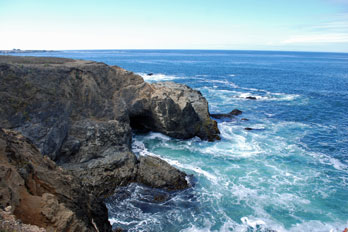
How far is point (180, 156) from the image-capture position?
25.1 m

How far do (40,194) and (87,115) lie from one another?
15.1 meters

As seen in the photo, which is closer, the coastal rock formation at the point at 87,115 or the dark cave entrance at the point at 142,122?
the coastal rock formation at the point at 87,115

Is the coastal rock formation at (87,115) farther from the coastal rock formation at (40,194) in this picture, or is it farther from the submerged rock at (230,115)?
the submerged rock at (230,115)

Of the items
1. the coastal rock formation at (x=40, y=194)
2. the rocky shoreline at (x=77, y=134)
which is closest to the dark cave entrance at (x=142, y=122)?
the rocky shoreline at (x=77, y=134)

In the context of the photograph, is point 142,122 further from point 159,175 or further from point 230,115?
point 230,115

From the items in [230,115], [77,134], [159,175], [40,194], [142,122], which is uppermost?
[40,194]

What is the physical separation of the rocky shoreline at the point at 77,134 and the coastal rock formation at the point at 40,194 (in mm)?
29

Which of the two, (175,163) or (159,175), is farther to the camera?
(175,163)

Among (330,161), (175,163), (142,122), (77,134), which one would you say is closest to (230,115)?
(142,122)

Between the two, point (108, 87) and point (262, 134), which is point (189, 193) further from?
point (262, 134)

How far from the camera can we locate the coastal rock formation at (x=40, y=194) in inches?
296

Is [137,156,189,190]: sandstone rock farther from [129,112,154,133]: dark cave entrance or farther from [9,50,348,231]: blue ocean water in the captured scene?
[129,112,154,133]: dark cave entrance

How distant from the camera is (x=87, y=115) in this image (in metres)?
23.2

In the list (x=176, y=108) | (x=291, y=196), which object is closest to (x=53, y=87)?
(x=176, y=108)
